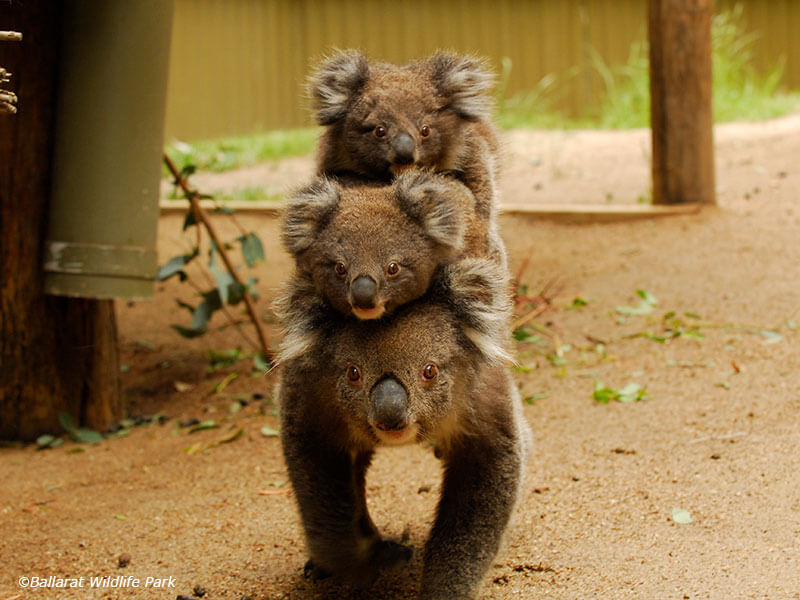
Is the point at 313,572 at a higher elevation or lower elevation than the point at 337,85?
lower

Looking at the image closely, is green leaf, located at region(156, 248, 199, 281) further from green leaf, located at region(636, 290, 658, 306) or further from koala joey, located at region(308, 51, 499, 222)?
green leaf, located at region(636, 290, 658, 306)

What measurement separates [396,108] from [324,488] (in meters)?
1.68

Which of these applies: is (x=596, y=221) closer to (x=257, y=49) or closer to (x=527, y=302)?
(x=527, y=302)

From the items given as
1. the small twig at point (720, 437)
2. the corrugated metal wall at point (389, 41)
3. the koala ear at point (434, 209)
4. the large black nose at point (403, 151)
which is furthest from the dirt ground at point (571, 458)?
the corrugated metal wall at point (389, 41)

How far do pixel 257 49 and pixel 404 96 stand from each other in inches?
422

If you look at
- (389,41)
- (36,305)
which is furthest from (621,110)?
(36,305)

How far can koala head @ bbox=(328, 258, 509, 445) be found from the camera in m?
2.62

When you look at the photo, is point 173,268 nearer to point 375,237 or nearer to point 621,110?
point 375,237

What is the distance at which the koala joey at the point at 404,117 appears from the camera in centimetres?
378

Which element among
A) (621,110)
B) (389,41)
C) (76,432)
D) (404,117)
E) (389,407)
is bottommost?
(76,432)

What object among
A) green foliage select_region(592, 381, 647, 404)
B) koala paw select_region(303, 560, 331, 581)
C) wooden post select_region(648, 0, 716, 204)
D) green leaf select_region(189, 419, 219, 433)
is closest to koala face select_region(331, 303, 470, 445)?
koala paw select_region(303, 560, 331, 581)

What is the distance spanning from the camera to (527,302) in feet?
19.3

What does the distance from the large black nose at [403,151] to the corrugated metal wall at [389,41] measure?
10645 millimetres

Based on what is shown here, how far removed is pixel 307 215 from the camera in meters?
2.93
